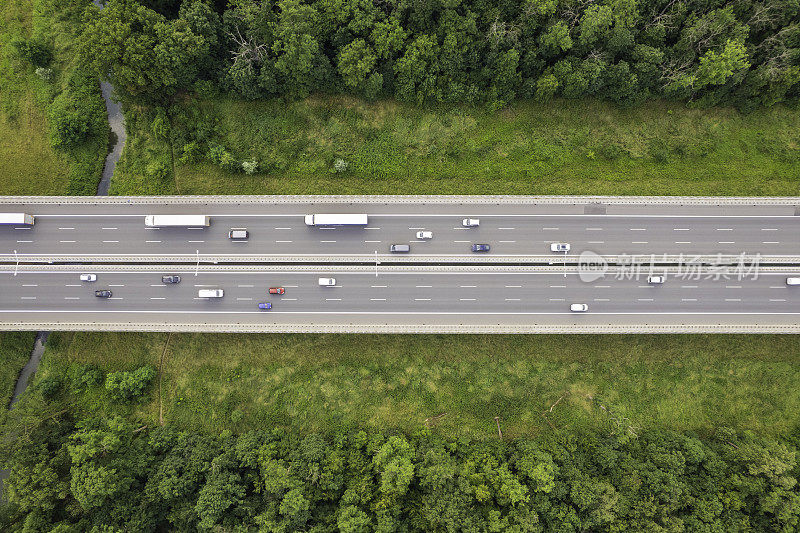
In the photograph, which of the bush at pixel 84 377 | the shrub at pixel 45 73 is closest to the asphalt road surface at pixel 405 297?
the bush at pixel 84 377

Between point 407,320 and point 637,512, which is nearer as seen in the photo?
point 637,512

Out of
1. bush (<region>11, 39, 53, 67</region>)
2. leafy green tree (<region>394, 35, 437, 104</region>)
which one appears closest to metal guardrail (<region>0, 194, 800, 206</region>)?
leafy green tree (<region>394, 35, 437, 104</region>)

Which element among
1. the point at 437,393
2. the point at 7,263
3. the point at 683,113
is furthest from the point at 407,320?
the point at 7,263

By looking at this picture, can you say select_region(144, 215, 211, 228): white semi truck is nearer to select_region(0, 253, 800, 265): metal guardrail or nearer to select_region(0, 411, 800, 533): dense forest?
select_region(0, 253, 800, 265): metal guardrail

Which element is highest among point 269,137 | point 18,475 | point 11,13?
point 11,13

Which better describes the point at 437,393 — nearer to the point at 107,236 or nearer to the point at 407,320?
the point at 407,320

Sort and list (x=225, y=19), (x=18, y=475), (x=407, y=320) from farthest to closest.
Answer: (x=407, y=320), (x=225, y=19), (x=18, y=475)

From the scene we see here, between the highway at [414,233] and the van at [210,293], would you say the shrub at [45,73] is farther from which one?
the van at [210,293]
